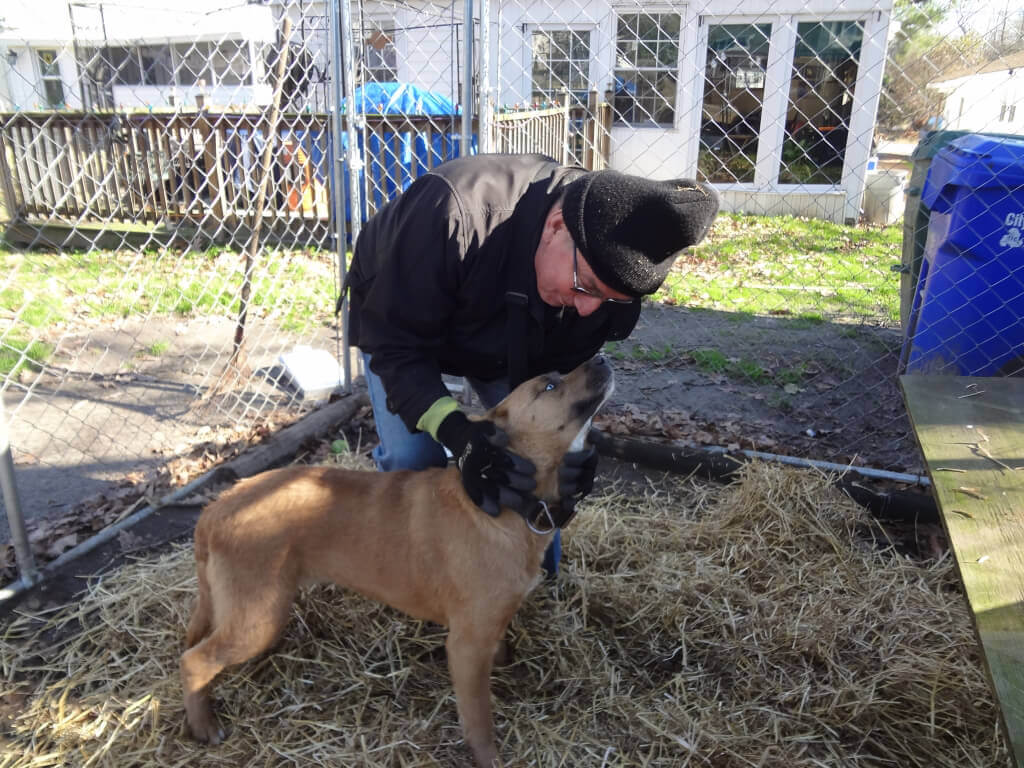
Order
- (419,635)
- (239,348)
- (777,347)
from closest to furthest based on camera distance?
1. (419,635)
2. (239,348)
3. (777,347)

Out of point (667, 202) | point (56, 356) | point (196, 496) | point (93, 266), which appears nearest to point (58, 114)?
point (93, 266)

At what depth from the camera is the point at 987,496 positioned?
271 centimetres

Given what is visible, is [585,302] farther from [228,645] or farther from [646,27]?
[646,27]

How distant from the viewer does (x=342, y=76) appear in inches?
191

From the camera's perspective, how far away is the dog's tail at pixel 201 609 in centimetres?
277

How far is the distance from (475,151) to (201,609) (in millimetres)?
3461

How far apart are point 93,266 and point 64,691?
756 cm

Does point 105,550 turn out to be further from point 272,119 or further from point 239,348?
point 272,119

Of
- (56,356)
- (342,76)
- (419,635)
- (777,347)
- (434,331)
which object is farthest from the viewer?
(777,347)

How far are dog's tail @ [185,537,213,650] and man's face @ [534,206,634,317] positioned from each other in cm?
162

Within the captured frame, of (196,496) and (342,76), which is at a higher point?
(342,76)

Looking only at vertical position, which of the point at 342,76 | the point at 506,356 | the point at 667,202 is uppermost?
the point at 342,76

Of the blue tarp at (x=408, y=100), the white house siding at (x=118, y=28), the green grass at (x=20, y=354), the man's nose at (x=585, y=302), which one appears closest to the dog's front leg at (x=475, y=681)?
the man's nose at (x=585, y=302)

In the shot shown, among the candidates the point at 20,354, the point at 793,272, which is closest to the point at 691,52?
the point at 793,272
